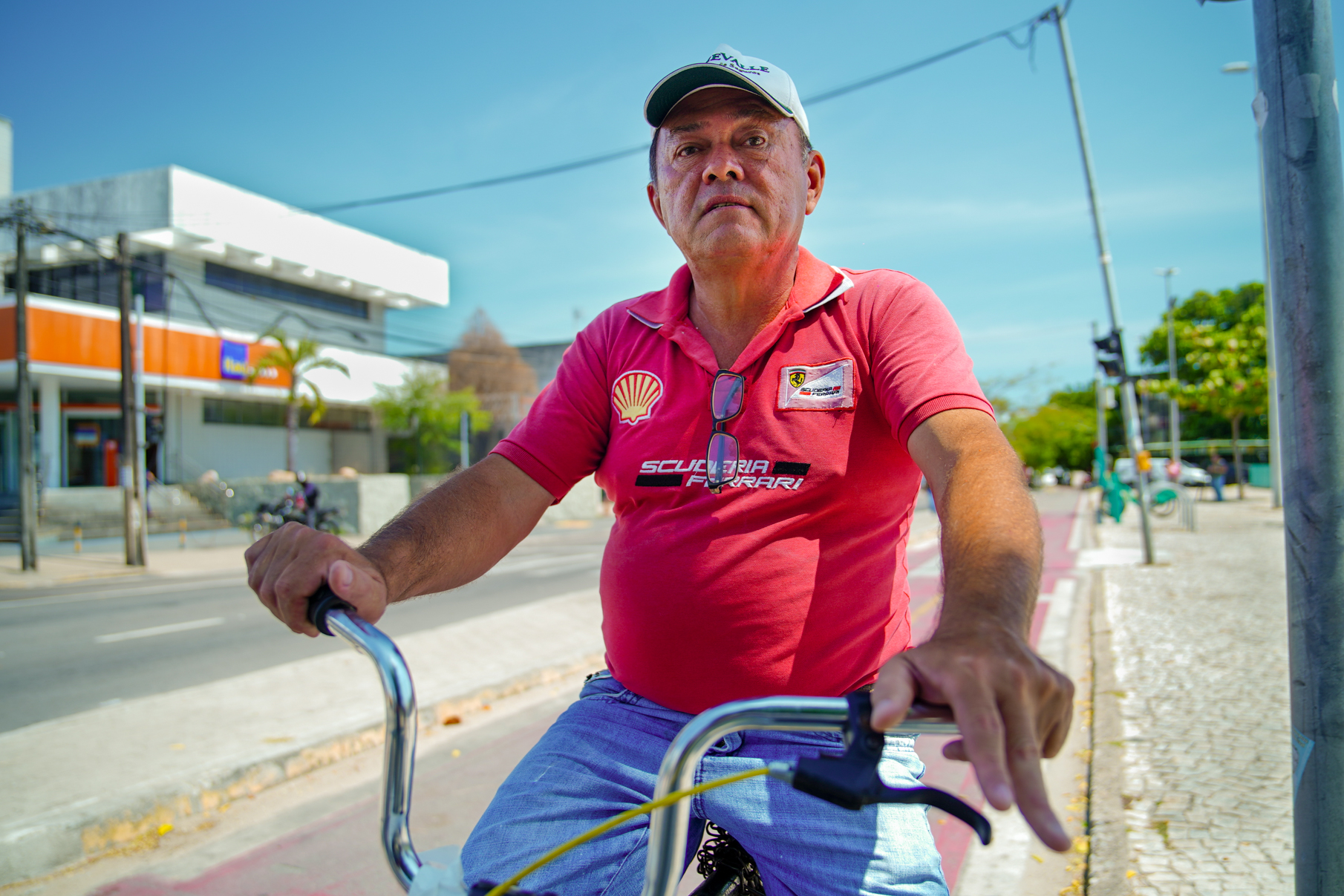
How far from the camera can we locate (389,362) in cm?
3731

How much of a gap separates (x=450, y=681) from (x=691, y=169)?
5.05 meters

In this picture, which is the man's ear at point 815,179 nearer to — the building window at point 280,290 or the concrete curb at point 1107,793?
the concrete curb at point 1107,793

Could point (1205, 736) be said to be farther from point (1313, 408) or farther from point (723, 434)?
point (723, 434)

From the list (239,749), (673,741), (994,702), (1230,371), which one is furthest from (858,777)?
(1230,371)

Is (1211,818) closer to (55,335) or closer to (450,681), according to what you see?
(450,681)

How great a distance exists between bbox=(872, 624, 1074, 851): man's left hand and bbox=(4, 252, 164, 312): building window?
108 ft

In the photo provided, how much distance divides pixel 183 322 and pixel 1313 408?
30987mm

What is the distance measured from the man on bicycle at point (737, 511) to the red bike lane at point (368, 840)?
127 centimetres

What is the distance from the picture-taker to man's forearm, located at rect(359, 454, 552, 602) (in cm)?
164

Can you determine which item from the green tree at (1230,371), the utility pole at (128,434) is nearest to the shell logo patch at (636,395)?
the utility pole at (128,434)

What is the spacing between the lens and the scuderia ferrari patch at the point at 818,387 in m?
1.68

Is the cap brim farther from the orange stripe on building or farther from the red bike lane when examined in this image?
the orange stripe on building

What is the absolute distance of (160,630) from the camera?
31.0 feet

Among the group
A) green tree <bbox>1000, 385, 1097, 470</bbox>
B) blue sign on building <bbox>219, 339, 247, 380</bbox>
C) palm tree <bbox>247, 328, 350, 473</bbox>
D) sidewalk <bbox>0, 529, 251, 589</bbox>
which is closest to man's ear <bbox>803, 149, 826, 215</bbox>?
sidewalk <bbox>0, 529, 251, 589</bbox>
